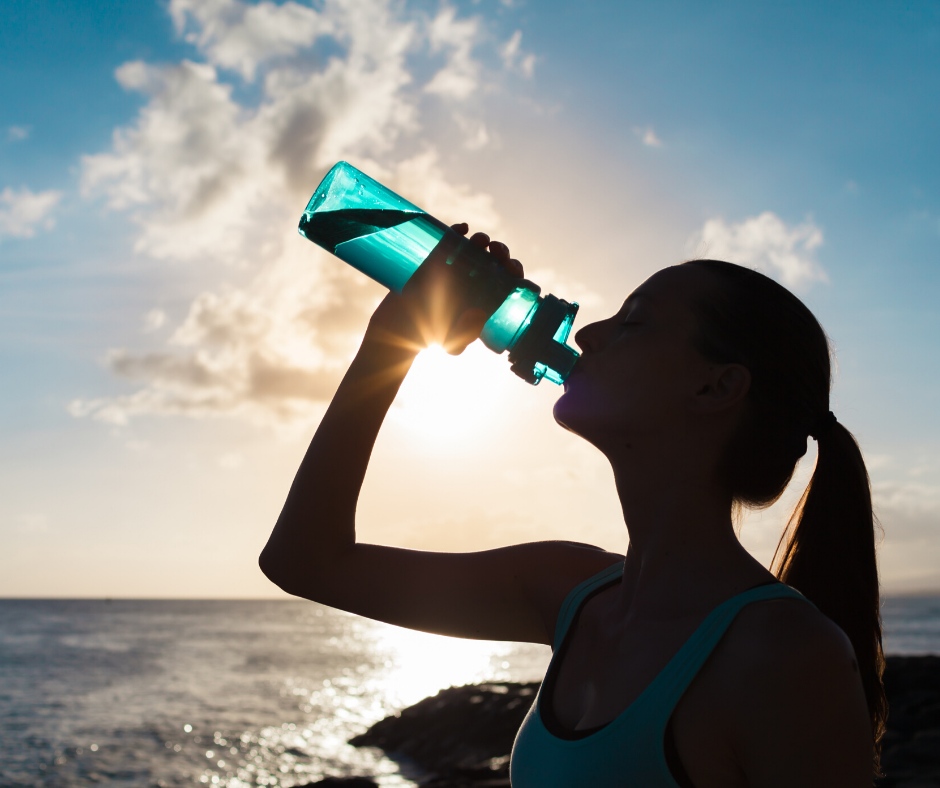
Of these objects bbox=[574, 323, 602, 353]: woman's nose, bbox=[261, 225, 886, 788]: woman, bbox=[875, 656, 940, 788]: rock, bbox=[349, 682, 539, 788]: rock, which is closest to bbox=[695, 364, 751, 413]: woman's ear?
bbox=[261, 225, 886, 788]: woman

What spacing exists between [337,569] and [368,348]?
0.67 meters

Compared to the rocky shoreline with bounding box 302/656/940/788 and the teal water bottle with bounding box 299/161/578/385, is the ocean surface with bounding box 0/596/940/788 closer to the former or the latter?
the rocky shoreline with bounding box 302/656/940/788

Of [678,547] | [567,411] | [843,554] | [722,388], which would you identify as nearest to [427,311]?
[567,411]

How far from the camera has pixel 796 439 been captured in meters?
1.87

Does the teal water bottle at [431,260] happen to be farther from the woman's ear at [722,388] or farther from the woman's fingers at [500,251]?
the woman's ear at [722,388]

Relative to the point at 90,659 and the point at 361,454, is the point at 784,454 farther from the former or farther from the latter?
the point at 90,659

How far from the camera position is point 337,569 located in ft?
6.81

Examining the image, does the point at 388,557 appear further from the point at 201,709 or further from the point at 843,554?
the point at 201,709

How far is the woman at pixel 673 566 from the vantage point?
4.28 feet

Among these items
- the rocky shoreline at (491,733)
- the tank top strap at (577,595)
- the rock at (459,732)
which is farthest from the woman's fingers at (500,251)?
the rock at (459,732)

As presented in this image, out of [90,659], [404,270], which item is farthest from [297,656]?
[404,270]

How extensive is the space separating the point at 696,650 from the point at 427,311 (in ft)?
4.09

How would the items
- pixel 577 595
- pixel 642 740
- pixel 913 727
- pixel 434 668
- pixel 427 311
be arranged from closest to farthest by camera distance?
pixel 642 740 → pixel 577 595 → pixel 427 311 → pixel 913 727 → pixel 434 668

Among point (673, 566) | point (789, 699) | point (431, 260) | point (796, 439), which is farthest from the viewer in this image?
point (431, 260)
